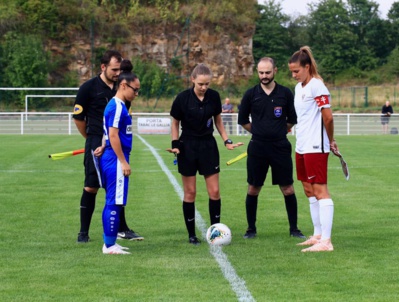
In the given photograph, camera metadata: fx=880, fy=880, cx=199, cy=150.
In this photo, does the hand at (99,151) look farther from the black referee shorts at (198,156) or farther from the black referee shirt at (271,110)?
the black referee shirt at (271,110)

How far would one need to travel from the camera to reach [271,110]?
9516 millimetres

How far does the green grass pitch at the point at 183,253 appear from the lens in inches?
262

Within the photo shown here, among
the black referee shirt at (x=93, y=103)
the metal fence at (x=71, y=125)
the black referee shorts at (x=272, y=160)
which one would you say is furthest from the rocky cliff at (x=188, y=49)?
the black referee shirt at (x=93, y=103)

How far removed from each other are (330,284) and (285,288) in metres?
0.39

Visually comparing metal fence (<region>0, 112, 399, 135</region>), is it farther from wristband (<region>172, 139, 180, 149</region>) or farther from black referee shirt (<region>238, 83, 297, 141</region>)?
wristband (<region>172, 139, 180, 149</region>)

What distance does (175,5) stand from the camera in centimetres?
6538

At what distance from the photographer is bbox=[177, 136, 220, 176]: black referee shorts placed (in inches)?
363

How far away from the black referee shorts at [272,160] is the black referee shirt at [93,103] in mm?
1674

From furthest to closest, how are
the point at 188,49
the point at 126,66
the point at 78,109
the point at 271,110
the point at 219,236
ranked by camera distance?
the point at 188,49 < the point at 271,110 < the point at 78,109 < the point at 126,66 < the point at 219,236

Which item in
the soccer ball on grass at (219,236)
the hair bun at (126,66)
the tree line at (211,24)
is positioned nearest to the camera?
the soccer ball on grass at (219,236)

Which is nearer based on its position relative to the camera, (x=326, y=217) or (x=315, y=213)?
(x=326, y=217)

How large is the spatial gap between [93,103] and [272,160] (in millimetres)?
2031

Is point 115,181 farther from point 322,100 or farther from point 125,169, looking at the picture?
point 322,100

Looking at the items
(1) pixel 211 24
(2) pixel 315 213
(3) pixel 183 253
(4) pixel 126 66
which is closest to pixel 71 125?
(1) pixel 211 24
